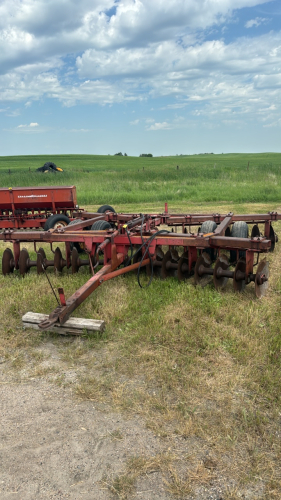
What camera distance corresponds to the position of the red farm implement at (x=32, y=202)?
10.2 m

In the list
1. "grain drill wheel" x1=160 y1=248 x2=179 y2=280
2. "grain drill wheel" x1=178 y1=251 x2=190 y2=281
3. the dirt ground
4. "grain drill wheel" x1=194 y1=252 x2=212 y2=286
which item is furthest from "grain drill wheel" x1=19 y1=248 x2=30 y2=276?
the dirt ground

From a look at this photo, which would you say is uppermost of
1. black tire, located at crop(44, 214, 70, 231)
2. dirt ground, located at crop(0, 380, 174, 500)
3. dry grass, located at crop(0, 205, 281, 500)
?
black tire, located at crop(44, 214, 70, 231)

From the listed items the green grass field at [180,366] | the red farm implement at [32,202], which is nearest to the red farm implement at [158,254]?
the green grass field at [180,366]

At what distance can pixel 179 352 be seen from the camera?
151 inches

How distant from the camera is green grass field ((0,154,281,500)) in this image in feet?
8.19

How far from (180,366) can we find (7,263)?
12.2 feet

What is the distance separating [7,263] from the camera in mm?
6250

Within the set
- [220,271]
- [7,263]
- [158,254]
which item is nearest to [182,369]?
[220,271]

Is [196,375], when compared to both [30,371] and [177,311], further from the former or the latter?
[30,371]

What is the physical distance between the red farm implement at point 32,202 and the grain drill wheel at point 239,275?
600cm

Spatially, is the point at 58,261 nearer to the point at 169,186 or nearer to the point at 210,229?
the point at 210,229

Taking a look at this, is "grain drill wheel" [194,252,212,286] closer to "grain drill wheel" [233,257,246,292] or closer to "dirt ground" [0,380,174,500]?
"grain drill wheel" [233,257,246,292]

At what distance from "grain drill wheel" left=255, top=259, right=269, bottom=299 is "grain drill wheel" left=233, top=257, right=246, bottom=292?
203mm

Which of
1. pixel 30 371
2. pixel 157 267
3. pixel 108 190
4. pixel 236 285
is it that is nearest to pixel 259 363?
pixel 236 285
